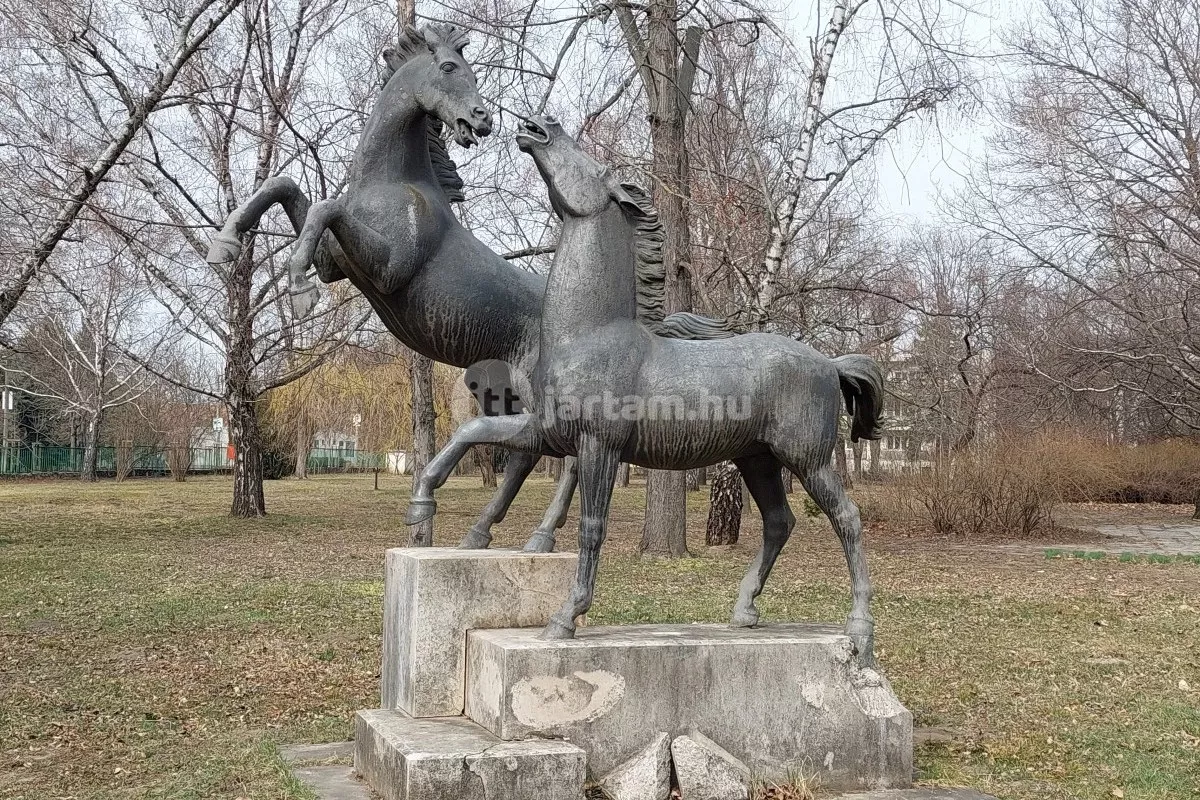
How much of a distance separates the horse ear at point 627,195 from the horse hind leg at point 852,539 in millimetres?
1440

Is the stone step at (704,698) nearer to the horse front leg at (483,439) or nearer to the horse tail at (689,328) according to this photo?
the horse front leg at (483,439)

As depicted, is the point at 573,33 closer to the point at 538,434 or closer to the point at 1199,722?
the point at 538,434

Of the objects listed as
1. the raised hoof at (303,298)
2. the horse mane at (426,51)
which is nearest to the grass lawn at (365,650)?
the raised hoof at (303,298)

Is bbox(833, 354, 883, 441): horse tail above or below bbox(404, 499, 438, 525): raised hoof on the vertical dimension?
above

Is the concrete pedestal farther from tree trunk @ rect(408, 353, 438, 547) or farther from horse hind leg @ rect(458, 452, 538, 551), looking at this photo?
tree trunk @ rect(408, 353, 438, 547)

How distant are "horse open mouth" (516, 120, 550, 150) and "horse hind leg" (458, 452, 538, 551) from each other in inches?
58.9

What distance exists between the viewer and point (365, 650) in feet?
28.4

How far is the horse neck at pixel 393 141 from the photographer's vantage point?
16.6 ft

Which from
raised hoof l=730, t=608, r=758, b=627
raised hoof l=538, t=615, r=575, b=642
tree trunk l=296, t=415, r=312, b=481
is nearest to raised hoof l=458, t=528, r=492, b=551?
raised hoof l=538, t=615, r=575, b=642

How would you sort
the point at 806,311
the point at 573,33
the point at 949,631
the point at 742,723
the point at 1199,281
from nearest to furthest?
1. the point at 742,723
2. the point at 949,631
3. the point at 573,33
4. the point at 806,311
5. the point at 1199,281

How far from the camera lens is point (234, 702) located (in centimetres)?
702

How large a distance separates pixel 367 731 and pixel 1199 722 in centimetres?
498

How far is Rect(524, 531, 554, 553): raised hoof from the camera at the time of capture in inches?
210

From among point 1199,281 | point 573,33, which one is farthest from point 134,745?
point 1199,281
